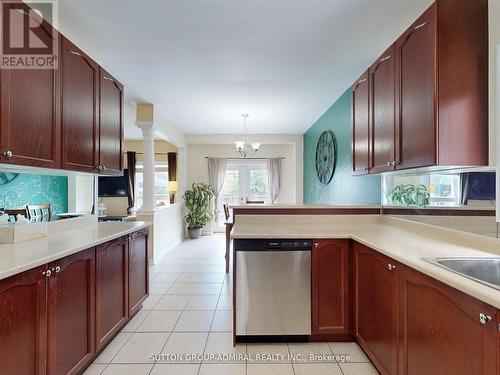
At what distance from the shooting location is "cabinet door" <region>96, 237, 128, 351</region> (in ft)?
6.36

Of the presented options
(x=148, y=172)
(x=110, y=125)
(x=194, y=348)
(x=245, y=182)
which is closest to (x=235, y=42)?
(x=110, y=125)

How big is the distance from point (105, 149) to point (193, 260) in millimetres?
2780

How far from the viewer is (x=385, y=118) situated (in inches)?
82.0

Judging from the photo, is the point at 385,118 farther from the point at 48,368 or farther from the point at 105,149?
the point at 48,368

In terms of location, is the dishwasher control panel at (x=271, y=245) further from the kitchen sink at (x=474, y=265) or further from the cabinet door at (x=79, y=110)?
the cabinet door at (x=79, y=110)

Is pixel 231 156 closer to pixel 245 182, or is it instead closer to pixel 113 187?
pixel 245 182

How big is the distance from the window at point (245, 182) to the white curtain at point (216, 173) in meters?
0.19

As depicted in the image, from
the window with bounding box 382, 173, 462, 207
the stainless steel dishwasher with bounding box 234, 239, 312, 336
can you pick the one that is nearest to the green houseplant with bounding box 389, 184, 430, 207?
the window with bounding box 382, 173, 462, 207

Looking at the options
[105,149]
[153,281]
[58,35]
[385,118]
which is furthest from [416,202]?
[153,281]

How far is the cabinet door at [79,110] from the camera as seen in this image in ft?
6.21

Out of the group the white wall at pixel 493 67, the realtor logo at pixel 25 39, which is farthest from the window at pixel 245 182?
the white wall at pixel 493 67

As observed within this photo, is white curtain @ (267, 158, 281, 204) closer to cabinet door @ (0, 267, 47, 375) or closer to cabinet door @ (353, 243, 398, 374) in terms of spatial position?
cabinet door @ (353, 243, 398, 374)

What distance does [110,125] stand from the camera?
2531 millimetres

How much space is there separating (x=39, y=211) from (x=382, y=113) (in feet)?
8.92
